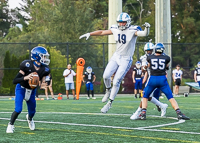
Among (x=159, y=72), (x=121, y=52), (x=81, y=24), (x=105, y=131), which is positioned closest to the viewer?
(x=105, y=131)

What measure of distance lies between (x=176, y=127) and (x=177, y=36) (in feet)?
153

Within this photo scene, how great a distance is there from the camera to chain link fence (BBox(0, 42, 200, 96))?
28922mm

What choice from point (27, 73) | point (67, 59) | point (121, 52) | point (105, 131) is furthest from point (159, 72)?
point (67, 59)

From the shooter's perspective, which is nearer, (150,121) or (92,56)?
(150,121)

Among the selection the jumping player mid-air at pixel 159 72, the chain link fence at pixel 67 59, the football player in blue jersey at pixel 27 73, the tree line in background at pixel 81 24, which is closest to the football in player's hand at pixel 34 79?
the football player in blue jersey at pixel 27 73

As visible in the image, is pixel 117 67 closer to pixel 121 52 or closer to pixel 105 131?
pixel 121 52

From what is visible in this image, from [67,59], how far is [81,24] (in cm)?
1677

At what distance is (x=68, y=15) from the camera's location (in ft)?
148

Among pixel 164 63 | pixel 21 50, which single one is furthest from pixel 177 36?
pixel 164 63

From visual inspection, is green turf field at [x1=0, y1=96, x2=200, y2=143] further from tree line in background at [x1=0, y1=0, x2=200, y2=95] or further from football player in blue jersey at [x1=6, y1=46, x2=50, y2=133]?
tree line in background at [x1=0, y1=0, x2=200, y2=95]

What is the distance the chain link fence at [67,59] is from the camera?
2892 cm

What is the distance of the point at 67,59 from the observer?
2886 cm

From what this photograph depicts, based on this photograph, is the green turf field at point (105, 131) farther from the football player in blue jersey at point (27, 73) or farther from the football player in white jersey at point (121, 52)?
the football player in white jersey at point (121, 52)

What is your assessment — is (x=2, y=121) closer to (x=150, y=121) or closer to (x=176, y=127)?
(x=150, y=121)
